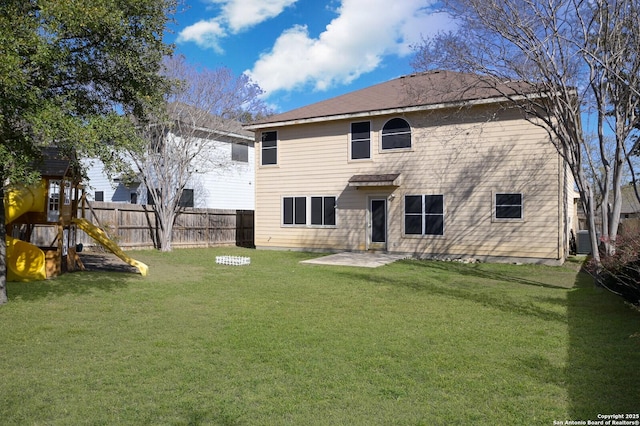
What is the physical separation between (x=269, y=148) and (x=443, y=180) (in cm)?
748

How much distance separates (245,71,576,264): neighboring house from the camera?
14398 millimetres

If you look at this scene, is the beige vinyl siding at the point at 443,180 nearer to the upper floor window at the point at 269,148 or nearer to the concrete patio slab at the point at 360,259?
the upper floor window at the point at 269,148

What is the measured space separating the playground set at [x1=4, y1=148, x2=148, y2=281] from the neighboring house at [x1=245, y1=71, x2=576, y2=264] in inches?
323

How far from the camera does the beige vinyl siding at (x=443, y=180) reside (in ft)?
47.1

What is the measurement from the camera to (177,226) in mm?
19500

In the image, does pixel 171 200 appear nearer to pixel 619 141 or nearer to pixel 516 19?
pixel 516 19

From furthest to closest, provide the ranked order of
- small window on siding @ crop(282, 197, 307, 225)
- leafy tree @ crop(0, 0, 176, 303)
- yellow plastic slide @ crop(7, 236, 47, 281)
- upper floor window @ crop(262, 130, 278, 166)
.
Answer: upper floor window @ crop(262, 130, 278, 166)
small window on siding @ crop(282, 197, 307, 225)
yellow plastic slide @ crop(7, 236, 47, 281)
leafy tree @ crop(0, 0, 176, 303)

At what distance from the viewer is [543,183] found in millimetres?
14234

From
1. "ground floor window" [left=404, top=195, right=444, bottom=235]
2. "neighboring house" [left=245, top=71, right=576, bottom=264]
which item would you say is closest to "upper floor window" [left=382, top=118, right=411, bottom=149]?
"neighboring house" [left=245, top=71, right=576, bottom=264]

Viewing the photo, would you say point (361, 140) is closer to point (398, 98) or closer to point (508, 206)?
point (398, 98)

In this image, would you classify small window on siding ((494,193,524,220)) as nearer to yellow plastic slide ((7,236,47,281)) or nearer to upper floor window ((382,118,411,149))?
upper floor window ((382,118,411,149))

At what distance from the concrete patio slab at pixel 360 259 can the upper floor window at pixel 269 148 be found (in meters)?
5.30

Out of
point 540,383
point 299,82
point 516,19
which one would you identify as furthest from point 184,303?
point 299,82

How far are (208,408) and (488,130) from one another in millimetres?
13749
